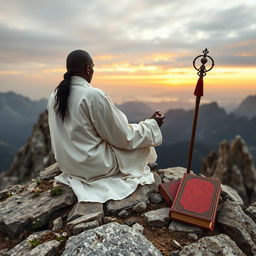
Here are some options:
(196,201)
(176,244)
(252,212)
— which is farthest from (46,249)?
(252,212)

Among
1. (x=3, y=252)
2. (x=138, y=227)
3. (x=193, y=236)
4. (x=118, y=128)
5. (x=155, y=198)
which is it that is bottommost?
(x=3, y=252)

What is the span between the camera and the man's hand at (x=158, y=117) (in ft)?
26.0

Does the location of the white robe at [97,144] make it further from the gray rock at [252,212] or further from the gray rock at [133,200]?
the gray rock at [252,212]

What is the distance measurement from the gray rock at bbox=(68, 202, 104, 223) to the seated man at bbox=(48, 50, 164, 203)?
113 mm

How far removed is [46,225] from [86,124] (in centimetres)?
244

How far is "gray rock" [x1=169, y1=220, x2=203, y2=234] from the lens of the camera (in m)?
6.21

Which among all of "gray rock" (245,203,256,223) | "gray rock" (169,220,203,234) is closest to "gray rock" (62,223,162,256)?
"gray rock" (169,220,203,234)

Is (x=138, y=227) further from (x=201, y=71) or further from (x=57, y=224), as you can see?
(x=201, y=71)

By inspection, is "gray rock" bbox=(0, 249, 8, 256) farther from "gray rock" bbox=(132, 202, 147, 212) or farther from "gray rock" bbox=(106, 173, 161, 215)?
"gray rock" bbox=(132, 202, 147, 212)

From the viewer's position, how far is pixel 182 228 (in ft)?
20.6

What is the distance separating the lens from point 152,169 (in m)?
8.96

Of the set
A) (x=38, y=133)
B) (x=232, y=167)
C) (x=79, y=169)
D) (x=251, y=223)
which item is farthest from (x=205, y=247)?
(x=38, y=133)

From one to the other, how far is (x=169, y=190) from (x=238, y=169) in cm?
4445

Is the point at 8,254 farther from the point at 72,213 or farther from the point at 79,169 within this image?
the point at 79,169
